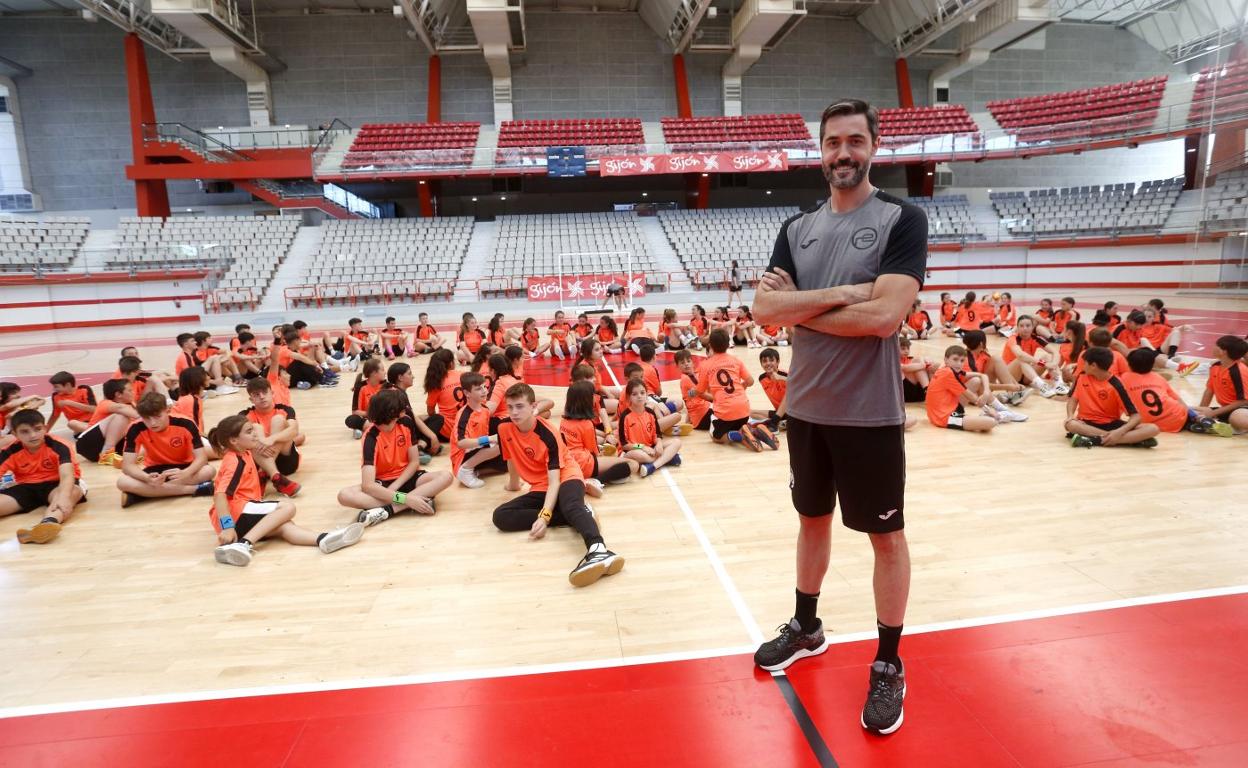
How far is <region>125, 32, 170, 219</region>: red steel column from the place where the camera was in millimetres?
23781

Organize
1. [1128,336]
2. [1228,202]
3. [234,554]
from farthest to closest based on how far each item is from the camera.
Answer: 1. [1228,202]
2. [1128,336]
3. [234,554]

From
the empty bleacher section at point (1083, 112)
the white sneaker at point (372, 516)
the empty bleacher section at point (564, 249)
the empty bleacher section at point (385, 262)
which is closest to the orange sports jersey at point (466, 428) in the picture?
the white sneaker at point (372, 516)

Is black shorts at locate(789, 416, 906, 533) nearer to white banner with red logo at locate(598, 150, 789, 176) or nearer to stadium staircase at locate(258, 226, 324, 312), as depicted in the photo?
stadium staircase at locate(258, 226, 324, 312)

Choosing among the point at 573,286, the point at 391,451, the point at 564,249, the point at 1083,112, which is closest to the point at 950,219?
the point at 1083,112

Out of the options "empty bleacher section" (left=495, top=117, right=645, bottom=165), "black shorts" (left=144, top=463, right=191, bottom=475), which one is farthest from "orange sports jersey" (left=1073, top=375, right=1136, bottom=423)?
"empty bleacher section" (left=495, top=117, right=645, bottom=165)

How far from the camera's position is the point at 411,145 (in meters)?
26.4

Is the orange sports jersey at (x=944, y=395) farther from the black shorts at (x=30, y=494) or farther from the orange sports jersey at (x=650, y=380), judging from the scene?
the black shorts at (x=30, y=494)

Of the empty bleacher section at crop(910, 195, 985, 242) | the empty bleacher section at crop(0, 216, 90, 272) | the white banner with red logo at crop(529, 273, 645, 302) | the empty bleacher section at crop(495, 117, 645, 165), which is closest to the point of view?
the empty bleacher section at crop(0, 216, 90, 272)

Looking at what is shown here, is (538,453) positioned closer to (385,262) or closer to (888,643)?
(888,643)

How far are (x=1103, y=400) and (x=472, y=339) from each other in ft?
31.0

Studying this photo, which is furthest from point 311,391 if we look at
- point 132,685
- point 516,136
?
point 516,136

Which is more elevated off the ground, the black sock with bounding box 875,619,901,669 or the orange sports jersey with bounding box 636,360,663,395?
the orange sports jersey with bounding box 636,360,663,395

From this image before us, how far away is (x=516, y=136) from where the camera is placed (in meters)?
27.3

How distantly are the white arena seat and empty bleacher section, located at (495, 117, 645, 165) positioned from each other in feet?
14.2
